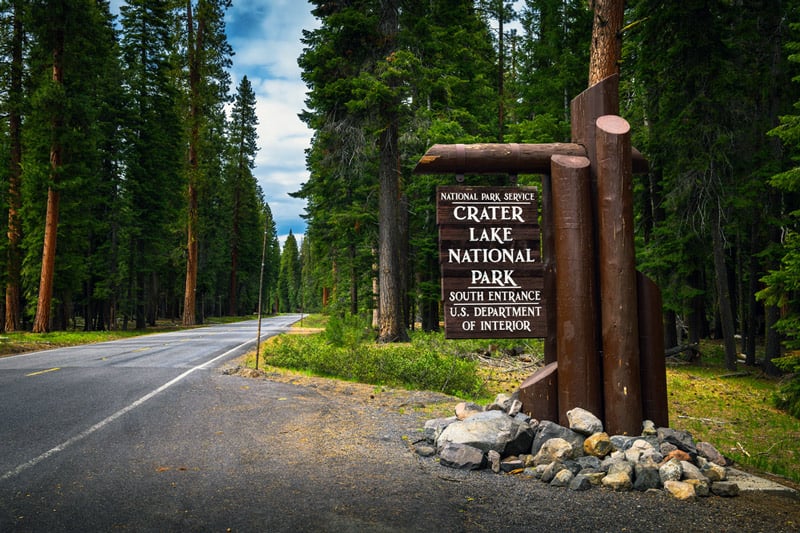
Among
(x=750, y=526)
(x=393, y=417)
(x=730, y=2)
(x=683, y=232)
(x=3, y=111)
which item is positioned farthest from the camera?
(x=3, y=111)

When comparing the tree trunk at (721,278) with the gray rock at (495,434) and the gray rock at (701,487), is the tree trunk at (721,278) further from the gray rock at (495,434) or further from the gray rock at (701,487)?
the gray rock at (495,434)

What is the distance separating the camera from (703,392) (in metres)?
12.5

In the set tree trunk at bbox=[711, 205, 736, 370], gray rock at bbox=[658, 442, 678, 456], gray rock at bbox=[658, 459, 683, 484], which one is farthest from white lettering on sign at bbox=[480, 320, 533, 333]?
tree trunk at bbox=[711, 205, 736, 370]

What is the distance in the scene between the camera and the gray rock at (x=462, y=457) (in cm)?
536

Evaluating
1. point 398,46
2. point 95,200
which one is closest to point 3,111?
point 95,200

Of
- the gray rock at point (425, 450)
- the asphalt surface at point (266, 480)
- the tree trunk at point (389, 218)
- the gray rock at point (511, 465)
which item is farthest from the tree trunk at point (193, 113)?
the gray rock at point (511, 465)

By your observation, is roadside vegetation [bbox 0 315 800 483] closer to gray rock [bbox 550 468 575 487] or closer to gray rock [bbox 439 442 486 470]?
gray rock [bbox 550 468 575 487]

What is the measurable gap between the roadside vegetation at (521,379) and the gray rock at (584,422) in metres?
2.39

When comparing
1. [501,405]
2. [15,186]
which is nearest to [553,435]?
[501,405]

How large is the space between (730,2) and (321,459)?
17691 mm

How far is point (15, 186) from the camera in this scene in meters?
26.1

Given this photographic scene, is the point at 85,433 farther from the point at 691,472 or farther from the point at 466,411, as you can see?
the point at 691,472

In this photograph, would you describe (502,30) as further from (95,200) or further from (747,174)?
(95,200)

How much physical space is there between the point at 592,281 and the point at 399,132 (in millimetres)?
13368
